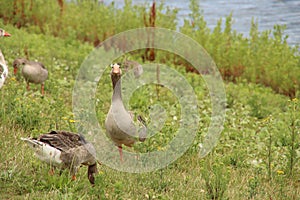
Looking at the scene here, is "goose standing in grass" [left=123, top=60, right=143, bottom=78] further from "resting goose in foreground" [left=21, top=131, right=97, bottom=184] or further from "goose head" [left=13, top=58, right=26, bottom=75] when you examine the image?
"resting goose in foreground" [left=21, top=131, right=97, bottom=184]

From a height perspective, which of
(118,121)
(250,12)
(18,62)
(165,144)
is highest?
(250,12)

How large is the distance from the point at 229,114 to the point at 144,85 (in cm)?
204

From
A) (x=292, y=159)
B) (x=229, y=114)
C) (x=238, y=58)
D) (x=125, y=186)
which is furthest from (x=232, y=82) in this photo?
(x=125, y=186)

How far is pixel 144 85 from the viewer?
11.6 m

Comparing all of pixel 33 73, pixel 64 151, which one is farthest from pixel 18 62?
pixel 64 151

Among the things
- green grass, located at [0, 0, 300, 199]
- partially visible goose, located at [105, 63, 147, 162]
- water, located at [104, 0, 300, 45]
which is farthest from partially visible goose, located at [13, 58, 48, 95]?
water, located at [104, 0, 300, 45]

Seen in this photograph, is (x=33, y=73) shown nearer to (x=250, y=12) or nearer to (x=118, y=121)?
(x=118, y=121)

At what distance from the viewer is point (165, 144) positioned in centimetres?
683

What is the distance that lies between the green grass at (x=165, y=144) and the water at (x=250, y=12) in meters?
5.14

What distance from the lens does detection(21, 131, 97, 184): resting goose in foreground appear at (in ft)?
17.4

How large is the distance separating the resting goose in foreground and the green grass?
14 cm

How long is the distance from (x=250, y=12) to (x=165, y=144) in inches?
573

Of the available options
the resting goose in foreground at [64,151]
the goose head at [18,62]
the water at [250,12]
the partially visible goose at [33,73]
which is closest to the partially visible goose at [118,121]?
the resting goose in foreground at [64,151]

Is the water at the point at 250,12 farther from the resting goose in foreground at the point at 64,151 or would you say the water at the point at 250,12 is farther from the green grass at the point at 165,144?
the resting goose in foreground at the point at 64,151
